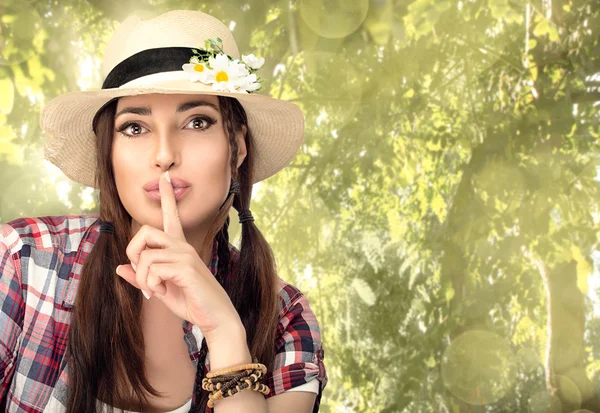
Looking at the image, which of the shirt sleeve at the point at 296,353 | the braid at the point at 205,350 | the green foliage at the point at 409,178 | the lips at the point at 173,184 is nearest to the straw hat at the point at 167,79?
the lips at the point at 173,184

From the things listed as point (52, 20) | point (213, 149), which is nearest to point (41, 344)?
point (213, 149)

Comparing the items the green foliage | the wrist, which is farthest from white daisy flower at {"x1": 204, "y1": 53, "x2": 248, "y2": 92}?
the green foliage

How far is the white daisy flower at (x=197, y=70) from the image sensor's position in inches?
69.4

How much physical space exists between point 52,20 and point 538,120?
2.65 meters

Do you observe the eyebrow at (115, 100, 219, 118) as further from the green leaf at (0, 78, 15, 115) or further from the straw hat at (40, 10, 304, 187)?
the green leaf at (0, 78, 15, 115)

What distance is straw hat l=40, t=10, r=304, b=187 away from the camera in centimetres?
178

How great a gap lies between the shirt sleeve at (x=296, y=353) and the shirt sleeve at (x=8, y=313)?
2.07 ft

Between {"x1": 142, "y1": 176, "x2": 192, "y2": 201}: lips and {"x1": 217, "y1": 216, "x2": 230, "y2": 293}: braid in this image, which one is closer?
{"x1": 142, "y1": 176, "x2": 192, "y2": 201}: lips

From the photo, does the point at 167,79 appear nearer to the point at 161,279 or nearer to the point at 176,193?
the point at 176,193

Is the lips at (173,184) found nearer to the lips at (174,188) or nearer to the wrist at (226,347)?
the lips at (174,188)

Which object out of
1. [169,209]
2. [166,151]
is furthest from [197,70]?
[169,209]

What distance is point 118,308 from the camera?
6.14ft

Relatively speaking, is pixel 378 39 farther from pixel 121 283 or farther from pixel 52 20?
pixel 121 283

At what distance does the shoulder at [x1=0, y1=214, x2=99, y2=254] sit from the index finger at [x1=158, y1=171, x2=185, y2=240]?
0.36 metres
